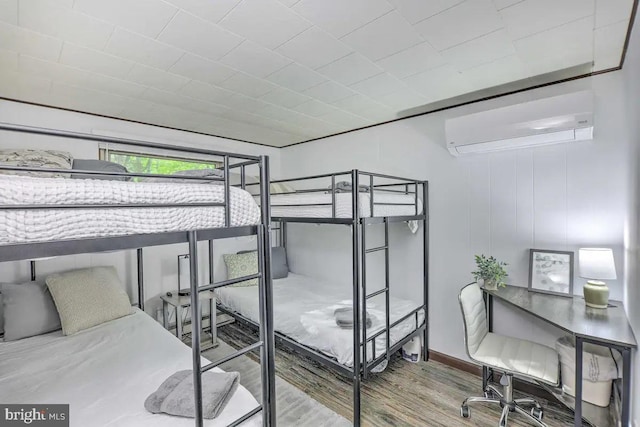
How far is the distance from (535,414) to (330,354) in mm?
1524

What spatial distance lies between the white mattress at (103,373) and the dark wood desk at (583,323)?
5.87 ft

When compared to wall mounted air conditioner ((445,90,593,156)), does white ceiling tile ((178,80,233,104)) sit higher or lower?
higher

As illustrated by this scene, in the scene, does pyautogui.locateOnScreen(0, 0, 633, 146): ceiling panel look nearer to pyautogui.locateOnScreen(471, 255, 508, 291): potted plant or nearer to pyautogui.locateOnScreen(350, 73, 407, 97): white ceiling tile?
pyautogui.locateOnScreen(350, 73, 407, 97): white ceiling tile

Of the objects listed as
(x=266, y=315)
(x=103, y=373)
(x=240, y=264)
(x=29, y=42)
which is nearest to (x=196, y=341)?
(x=266, y=315)

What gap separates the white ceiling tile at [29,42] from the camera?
157 cm

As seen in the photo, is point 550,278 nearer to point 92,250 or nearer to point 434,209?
point 434,209

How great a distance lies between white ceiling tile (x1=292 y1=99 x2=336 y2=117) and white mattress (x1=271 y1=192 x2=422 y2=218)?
0.82m

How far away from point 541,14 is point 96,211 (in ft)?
7.24

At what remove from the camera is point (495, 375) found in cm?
260

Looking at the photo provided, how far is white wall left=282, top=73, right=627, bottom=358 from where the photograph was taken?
2096mm

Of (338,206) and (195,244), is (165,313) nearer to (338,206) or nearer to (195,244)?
(338,206)

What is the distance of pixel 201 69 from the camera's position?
201cm

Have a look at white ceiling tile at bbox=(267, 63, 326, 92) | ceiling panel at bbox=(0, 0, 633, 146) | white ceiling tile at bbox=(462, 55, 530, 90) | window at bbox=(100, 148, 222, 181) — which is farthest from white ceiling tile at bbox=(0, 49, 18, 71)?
white ceiling tile at bbox=(462, 55, 530, 90)

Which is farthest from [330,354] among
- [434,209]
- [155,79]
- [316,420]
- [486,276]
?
[155,79]
